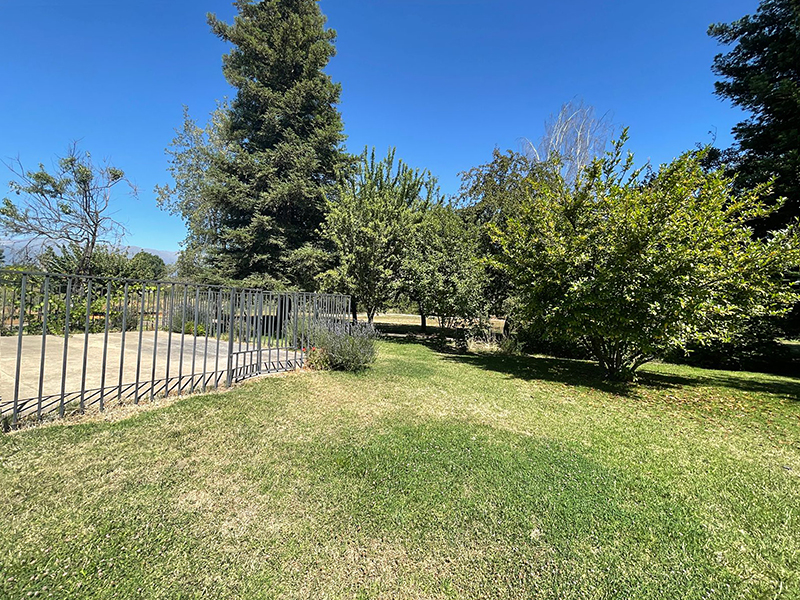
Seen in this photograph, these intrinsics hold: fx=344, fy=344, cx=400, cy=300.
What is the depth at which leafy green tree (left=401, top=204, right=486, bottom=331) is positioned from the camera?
1134cm

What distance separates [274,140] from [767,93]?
17356 mm

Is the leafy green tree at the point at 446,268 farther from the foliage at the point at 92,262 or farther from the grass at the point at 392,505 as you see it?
the foliage at the point at 92,262

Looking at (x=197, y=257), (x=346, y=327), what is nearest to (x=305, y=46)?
(x=197, y=257)

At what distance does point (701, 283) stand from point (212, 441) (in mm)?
8084

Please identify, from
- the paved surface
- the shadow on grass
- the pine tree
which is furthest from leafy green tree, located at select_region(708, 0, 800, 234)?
the pine tree

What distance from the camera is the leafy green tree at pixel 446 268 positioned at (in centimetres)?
1134

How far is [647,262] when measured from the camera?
6262 millimetres

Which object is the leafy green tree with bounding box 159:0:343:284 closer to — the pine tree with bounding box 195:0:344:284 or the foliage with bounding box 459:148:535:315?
the pine tree with bounding box 195:0:344:284

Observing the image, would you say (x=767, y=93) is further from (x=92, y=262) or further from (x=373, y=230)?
(x=92, y=262)

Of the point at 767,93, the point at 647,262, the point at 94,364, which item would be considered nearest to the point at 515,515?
the point at 647,262

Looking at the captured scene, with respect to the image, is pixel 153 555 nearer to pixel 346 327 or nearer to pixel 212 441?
pixel 212 441

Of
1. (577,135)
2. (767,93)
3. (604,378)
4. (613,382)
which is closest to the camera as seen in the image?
(613,382)

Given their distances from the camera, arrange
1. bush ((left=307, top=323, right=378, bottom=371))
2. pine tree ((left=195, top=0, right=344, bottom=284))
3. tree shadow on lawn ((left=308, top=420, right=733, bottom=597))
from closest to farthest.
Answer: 1. tree shadow on lawn ((left=308, top=420, right=733, bottom=597))
2. bush ((left=307, top=323, right=378, bottom=371))
3. pine tree ((left=195, top=0, right=344, bottom=284))

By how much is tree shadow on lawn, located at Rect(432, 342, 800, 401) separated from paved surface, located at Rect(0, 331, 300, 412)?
549 cm
